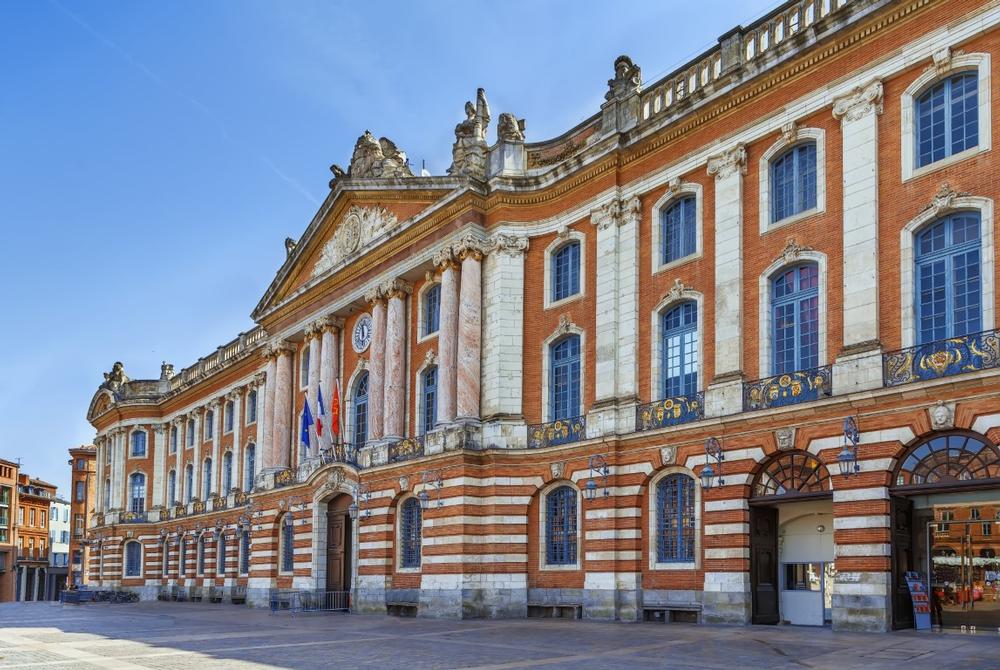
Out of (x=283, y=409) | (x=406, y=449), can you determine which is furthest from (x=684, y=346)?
(x=283, y=409)

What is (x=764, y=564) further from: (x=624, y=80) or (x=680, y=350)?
(x=624, y=80)

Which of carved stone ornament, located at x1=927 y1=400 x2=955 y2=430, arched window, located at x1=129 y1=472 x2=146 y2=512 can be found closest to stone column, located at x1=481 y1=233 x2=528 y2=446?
carved stone ornament, located at x1=927 y1=400 x2=955 y2=430

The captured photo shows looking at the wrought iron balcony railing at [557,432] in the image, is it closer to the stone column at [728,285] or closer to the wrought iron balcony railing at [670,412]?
the wrought iron balcony railing at [670,412]

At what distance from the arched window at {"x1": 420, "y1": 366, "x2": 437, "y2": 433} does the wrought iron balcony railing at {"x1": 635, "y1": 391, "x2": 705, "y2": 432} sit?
30.7 ft

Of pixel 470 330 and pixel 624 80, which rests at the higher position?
pixel 624 80

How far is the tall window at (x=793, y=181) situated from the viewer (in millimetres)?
26266

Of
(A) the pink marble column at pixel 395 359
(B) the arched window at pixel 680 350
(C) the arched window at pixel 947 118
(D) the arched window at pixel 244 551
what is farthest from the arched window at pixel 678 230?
(D) the arched window at pixel 244 551

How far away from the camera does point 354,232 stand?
4138 centimetres

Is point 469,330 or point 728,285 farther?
point 469,330

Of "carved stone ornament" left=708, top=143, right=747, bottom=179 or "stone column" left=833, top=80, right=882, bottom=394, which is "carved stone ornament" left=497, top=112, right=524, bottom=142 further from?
"stone column" left=833, top=80, right=882, bottom=394

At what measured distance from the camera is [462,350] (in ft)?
111

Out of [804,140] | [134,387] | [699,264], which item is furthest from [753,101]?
[134,387]

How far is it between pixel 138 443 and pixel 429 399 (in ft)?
135

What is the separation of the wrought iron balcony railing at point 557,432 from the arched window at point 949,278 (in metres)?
11.0
